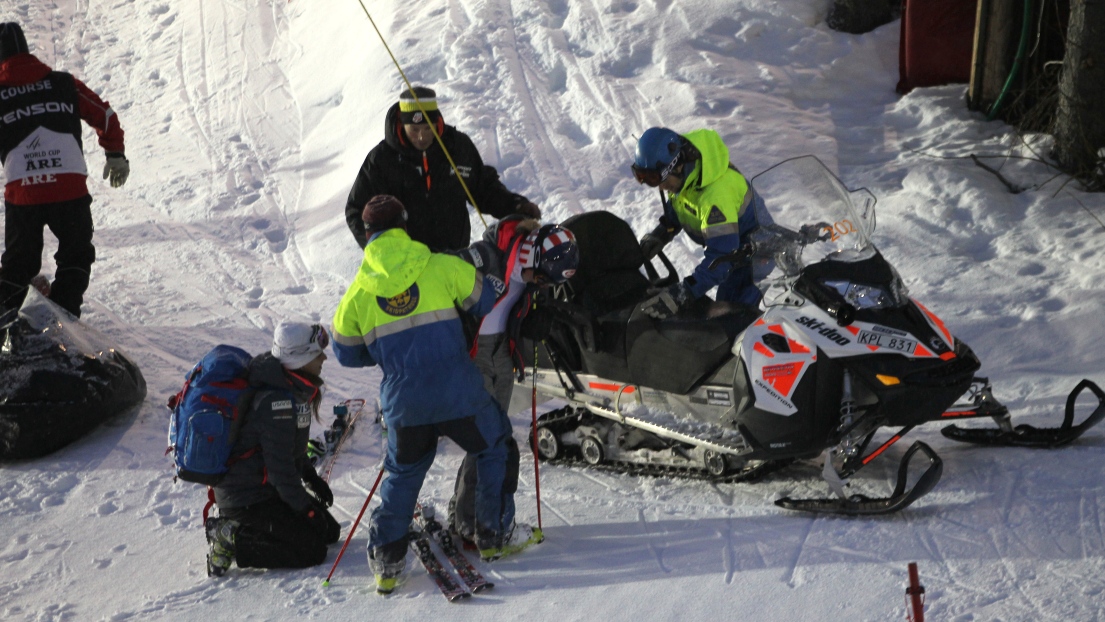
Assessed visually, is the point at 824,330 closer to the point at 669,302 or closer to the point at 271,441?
the point at 669,302

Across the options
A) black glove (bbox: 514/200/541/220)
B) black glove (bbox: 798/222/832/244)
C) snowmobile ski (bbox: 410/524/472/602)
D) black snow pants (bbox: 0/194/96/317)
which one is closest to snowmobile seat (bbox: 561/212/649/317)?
black glove (bbox: 514/200/541/220)

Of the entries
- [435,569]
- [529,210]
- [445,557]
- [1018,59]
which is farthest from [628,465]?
[1018,59]

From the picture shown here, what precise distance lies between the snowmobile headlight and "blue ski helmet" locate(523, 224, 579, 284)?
3.56 feet

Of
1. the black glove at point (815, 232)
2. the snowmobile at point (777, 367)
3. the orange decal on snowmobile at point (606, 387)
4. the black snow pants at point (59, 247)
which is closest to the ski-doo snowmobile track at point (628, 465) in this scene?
the snowmobile at point (777, 367)

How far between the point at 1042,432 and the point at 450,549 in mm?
2629

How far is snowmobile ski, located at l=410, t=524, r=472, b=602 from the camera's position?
389 centimetres

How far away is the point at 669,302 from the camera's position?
15.2 feet

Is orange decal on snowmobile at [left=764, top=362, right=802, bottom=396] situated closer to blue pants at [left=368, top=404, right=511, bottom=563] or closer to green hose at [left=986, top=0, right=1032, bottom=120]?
blue pants at [left=368, top=404, right=511, bottom=563]

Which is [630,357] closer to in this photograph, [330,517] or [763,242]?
[763,242]

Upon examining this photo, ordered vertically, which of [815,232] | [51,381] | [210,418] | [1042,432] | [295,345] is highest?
[815,232]

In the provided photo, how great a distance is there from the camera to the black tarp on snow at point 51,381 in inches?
215

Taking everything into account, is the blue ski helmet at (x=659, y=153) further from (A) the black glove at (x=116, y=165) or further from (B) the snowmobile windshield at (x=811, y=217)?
(A) the black glove at (x=116, y=165)

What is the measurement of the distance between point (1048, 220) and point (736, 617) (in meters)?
4.77

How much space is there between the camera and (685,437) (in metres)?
4.61
